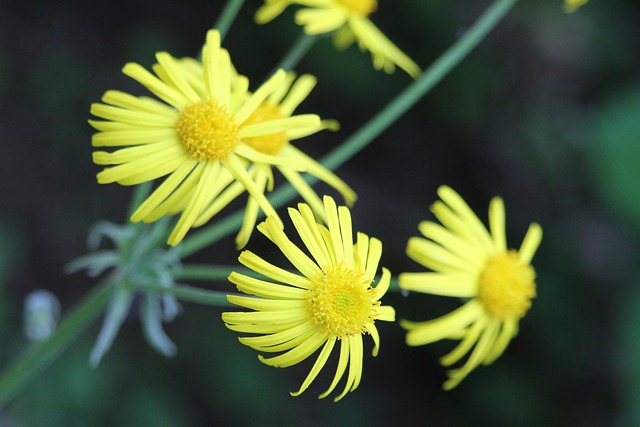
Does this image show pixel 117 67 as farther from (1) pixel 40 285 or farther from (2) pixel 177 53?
(1) pixel 40 285

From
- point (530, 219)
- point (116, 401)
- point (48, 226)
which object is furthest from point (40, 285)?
A: point (530, 219)

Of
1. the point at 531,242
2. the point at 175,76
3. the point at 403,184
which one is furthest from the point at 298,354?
the point at 403,184

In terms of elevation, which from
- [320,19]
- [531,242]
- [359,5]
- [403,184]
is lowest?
[531,242]

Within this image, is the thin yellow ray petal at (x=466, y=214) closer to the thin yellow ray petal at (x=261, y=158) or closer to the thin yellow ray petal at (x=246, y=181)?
the thin yellow ray petal at (x=261, y=158)

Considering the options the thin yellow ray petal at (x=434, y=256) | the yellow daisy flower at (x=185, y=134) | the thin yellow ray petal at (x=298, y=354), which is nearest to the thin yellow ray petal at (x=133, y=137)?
the yellow daisy flower at (x=185, y=134)

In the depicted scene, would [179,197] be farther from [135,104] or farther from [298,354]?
[298,354]

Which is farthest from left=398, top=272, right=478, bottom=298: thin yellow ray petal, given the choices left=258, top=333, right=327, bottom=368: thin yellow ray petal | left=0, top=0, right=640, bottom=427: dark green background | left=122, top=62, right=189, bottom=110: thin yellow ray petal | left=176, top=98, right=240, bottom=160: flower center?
left=0, top=0, right=640, bottom=427: dark green background
